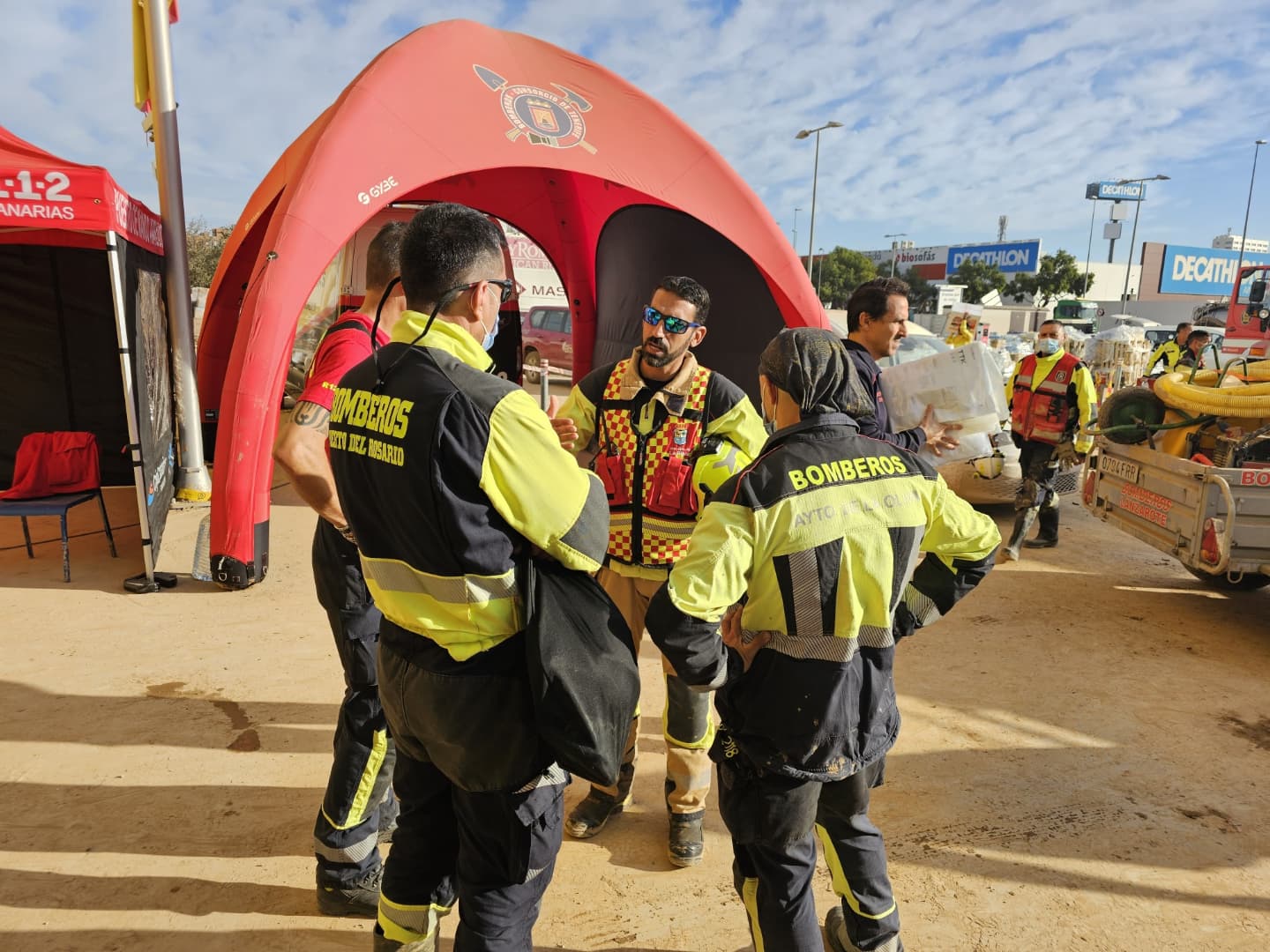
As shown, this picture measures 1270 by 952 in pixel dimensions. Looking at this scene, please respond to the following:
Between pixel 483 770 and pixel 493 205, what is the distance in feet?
27.2

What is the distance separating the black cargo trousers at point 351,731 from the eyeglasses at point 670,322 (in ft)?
4.50

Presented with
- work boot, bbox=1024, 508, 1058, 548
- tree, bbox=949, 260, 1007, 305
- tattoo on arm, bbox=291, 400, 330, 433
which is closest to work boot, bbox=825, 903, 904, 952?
tattoo on arm, bbox=291, 400, 330, 433

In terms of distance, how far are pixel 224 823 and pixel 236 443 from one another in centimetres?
305

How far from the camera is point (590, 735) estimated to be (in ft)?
5.47

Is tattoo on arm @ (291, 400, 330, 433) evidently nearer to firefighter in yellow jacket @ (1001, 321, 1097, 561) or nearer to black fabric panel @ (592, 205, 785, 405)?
black fabric panel @ (592, 205, 785, 405)

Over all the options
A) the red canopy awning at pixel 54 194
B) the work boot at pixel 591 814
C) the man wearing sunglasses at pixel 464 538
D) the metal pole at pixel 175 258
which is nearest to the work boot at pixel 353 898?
the work boot at pixel 591 814

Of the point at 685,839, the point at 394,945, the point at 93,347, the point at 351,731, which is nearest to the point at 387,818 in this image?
the point at 351,731

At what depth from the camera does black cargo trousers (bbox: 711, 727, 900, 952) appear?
194 centimetres

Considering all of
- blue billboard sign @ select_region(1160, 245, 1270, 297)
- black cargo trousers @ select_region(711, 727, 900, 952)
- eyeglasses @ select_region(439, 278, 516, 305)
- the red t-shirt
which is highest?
blue billboard sign @ select_region(1160, 245, 1270, 297)

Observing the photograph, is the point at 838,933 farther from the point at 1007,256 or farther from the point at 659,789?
the point at 1007,256

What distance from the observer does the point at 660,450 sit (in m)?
2.98

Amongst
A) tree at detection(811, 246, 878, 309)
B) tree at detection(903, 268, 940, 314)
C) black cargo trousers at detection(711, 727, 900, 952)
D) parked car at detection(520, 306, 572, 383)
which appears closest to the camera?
black cargo trousers at detection(711, 727, 900, 952)

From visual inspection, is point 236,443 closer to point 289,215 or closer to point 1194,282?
point 289,215

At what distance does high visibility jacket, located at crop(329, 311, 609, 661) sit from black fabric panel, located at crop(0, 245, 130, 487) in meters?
7.27
